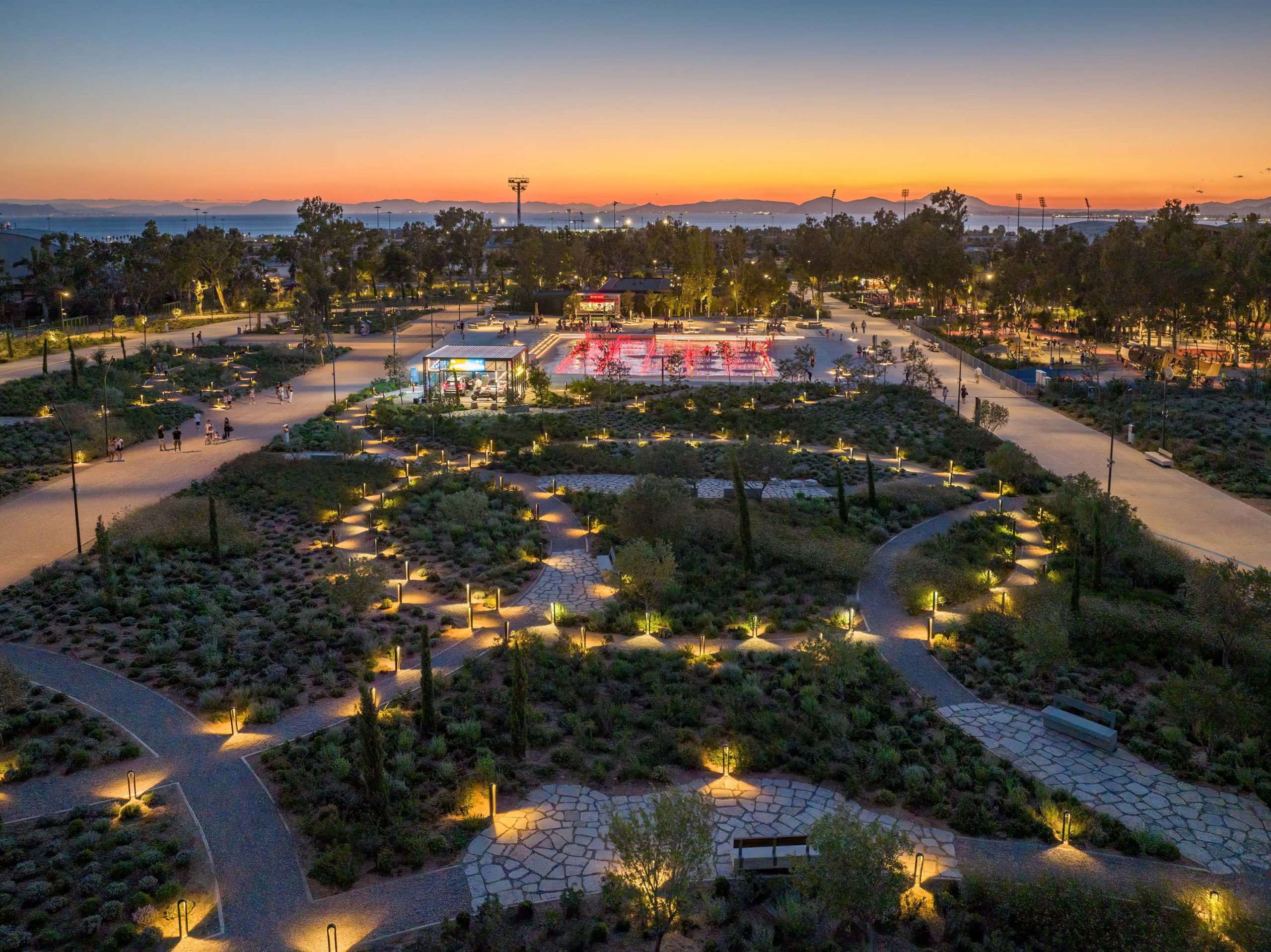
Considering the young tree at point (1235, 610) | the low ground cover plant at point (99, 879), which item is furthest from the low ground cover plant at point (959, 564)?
the low ground cover plant at point (99, 879)

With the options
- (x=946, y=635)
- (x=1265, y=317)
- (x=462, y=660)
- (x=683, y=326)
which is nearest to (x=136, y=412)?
(x=462, y=660)

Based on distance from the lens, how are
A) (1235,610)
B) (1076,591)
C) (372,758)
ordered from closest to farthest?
(372,758) < (1235,610) < (1076,591)

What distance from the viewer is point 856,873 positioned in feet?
31.9

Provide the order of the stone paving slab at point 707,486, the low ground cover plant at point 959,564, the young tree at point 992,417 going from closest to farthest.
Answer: the low ground cover plant at point 959,564, the stone paving slab at point 707,486, the young tree at point 992,417

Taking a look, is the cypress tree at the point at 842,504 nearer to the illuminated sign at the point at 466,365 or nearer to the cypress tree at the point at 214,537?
the cypress tree at the point at 214,537

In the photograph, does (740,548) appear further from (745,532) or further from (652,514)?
(652,514)

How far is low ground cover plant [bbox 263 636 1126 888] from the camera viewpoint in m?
12.1

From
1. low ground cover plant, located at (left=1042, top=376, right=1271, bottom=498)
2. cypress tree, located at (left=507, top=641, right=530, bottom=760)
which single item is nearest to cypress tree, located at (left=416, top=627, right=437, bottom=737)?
cypress tree, located at (left=507, top=641, right=530, bottom=760)

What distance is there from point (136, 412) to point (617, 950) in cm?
3521

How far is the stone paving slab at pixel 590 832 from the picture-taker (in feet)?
36.6

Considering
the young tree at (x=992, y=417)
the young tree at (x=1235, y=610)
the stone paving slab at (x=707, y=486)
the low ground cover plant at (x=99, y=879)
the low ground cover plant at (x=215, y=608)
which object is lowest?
the low ground cover plant at (x=99, y=879)

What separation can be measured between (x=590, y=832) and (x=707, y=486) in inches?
698

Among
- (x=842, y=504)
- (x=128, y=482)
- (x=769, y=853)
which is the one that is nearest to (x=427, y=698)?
(x=769, y=853)

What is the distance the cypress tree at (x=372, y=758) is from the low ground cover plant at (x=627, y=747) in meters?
0.03
